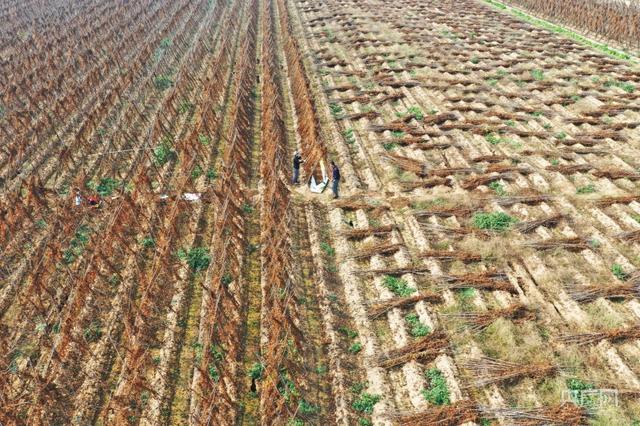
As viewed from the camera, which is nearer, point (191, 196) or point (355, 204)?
point (355, 204)

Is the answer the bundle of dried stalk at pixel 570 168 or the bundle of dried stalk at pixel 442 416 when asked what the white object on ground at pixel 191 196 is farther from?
the bundle of dried stalk at pixel 570 168

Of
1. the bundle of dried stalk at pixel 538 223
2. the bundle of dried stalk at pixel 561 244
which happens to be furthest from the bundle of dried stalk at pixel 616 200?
the bundle of dried stalk at pixel 561 244

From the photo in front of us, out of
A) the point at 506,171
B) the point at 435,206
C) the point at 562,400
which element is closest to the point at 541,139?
the point at 506,171

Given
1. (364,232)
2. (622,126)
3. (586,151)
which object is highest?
(364,232)

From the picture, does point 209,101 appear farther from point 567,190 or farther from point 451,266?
point 567,190

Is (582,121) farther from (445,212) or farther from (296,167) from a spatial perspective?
(296,167)

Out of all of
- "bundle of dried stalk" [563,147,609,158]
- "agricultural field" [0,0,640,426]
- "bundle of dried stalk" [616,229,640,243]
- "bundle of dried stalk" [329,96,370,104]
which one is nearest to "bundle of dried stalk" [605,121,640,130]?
"agricultural field" [0,0,640,426]

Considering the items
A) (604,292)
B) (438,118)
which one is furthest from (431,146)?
(604,292)
